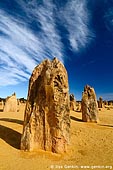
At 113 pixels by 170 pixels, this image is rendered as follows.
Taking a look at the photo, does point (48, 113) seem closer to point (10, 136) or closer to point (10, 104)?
point (10, 136)

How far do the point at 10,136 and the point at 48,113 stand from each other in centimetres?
316

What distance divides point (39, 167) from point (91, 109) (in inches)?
508

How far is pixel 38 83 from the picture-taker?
11789 mm

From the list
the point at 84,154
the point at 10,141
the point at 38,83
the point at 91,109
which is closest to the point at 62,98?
the point at 38,83

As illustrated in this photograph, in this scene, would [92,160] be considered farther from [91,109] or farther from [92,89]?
[92,89]

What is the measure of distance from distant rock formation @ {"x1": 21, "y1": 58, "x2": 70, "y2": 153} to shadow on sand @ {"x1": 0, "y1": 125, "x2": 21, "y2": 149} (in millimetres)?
967

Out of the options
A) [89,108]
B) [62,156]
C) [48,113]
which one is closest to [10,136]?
[48,113]

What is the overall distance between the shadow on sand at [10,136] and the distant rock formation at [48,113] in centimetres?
97

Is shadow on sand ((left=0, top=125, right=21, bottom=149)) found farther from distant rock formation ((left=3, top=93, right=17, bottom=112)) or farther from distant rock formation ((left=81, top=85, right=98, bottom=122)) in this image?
distant rock formation ((left=3, top=93, right=17, bottom=112))

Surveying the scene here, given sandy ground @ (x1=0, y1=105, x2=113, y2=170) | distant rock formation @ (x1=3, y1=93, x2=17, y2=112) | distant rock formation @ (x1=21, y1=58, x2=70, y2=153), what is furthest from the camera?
distant rock formation @ (x1=3, y1=93, x2=17, y2=112)

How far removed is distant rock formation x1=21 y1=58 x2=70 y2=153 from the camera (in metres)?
10.8

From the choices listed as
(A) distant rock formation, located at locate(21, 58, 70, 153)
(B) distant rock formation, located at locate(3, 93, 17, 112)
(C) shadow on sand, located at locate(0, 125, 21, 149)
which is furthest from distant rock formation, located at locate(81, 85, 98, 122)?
(B) distant rock formation, located at locate(3, 93, 17, 112)

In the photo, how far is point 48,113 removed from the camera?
36.7 ft

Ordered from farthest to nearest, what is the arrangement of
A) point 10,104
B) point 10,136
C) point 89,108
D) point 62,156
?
point 10,104 → point 89,108 → point 10,136 → point 62,156
